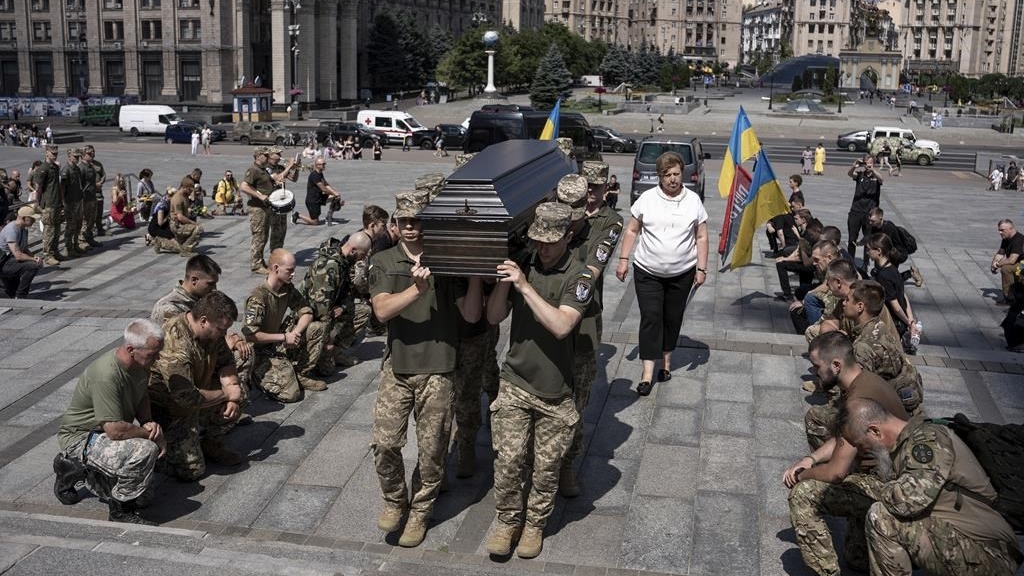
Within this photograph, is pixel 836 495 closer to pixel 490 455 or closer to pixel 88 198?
pixel 490 455

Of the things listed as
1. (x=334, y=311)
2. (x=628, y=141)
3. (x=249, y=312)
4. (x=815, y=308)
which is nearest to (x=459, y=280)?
(x=249, y=312)

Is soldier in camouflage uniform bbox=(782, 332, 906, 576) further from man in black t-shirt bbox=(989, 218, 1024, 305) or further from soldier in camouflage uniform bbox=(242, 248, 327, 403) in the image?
man in black t-shirt bbox=(989, 218, 1024, 305)

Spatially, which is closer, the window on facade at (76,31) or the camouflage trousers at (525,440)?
the camouflage trousers at (525,440)

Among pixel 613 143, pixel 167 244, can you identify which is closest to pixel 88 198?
pixel 167 244

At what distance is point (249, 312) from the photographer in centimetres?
839

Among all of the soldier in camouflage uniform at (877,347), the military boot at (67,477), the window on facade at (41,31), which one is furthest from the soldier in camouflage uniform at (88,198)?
the window on facade at (41,31)

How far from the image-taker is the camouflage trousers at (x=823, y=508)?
18.1ft

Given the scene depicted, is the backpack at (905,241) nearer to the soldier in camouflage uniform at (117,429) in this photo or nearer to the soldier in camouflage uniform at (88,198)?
the soldier in camouflage uniform at (117,429)

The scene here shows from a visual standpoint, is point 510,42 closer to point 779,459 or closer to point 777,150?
point 777,150

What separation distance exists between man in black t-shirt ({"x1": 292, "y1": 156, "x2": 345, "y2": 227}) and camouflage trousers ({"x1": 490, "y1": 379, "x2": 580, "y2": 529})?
1253 centimetres

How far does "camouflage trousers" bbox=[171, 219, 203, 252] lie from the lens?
1622cm

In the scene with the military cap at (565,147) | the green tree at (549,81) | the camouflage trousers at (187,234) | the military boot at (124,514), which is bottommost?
the military boot at (124,514)

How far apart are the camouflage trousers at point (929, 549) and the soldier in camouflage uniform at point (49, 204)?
14.0 metres

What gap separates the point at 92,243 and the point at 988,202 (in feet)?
68.8
